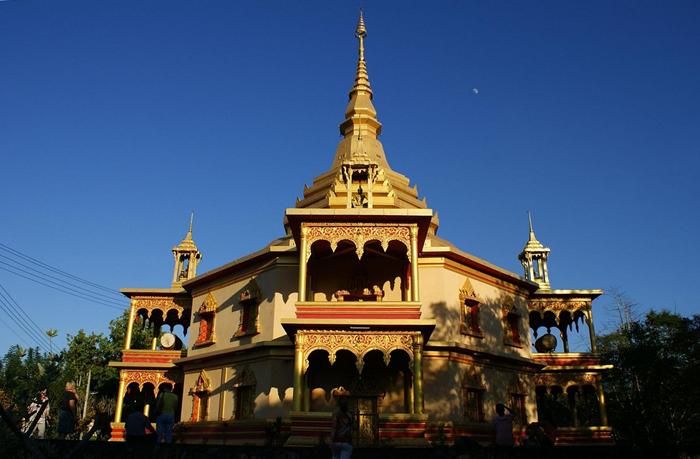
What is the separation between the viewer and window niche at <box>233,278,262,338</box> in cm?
2306

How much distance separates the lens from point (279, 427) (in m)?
19.9

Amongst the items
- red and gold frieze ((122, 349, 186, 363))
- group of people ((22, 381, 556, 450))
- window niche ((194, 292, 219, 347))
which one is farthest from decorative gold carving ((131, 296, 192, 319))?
group of people ((22, 381, 556, 450))

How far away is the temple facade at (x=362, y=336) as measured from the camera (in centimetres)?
1822

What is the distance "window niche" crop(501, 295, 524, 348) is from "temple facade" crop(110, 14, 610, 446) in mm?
69

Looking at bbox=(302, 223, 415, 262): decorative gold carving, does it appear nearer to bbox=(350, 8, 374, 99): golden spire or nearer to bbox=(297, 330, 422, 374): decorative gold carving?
bbox=(297, 330, 422, 374): decorative gold carving

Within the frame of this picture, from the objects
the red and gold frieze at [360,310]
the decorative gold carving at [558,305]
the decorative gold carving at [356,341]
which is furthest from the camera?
the decorative gold carving at [558,305]

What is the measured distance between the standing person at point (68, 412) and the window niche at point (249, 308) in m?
10.6

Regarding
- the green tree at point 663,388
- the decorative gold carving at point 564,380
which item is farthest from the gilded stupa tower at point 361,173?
the green tree at point 663,388

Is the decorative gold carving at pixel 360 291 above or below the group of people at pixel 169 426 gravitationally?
above

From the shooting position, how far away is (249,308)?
2386 cm

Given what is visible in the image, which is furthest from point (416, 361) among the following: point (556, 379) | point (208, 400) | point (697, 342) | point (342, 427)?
point (697, 342)

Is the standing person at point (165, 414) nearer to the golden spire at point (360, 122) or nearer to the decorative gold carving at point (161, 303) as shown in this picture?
the decorative gold carving at point (161, 303)

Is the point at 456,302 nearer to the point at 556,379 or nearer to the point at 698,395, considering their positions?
the point at 556,379

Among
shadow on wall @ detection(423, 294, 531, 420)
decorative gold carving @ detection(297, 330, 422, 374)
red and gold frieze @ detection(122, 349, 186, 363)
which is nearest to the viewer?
decorative gold carving @ detection(297, 330, 422, 374)
